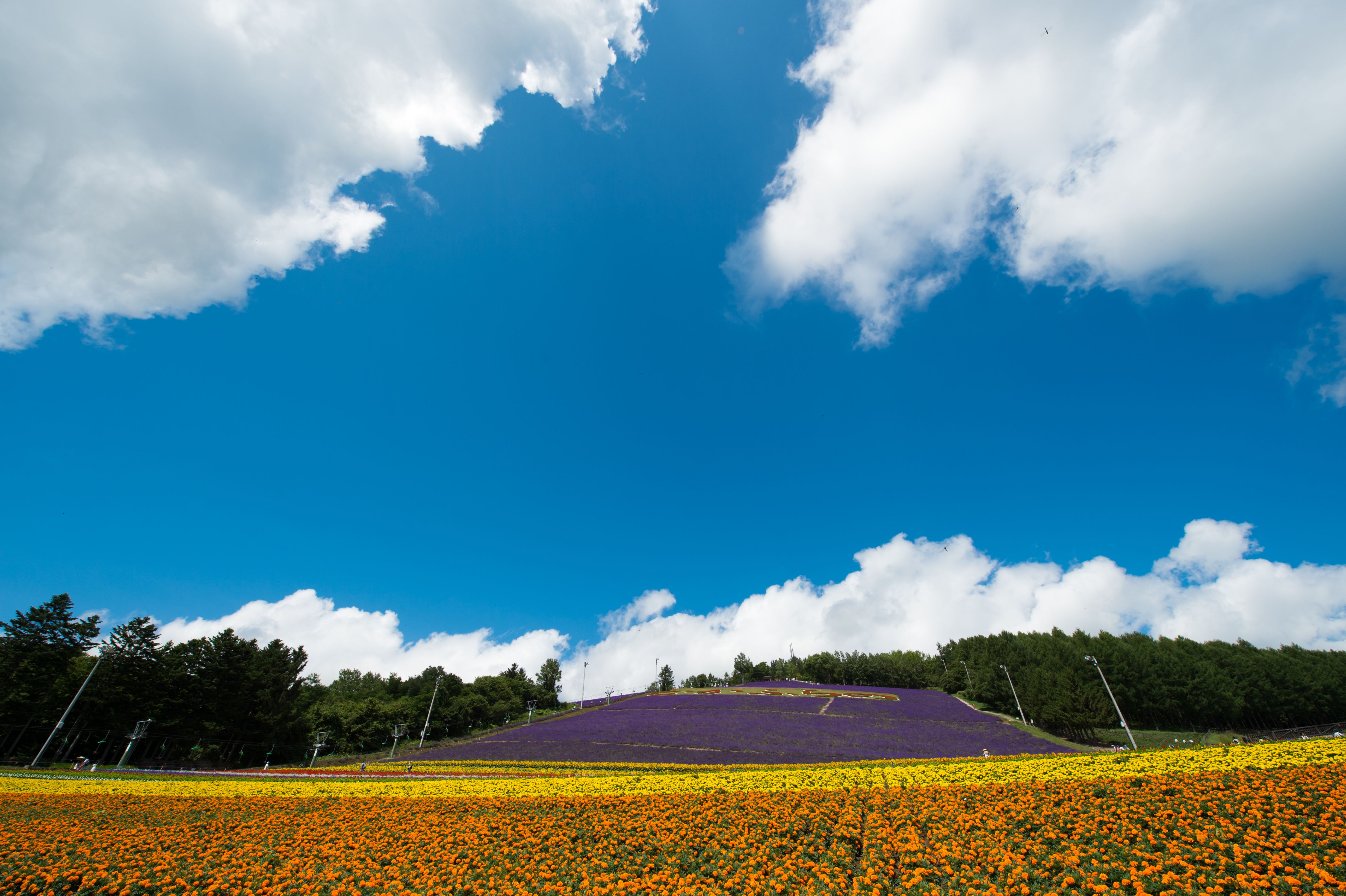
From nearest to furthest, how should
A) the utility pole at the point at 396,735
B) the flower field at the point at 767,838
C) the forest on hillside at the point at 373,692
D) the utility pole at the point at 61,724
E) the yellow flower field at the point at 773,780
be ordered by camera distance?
the flower field at the point at 767,838
the yellow flower field at the point at 773,780
the utility pole at the point at 61,724
the forest on hillside at the point at 373,692
the utility pole at the point at 396,735

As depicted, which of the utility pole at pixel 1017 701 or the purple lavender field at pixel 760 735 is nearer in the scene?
the purple lavender field at pixel 760 735

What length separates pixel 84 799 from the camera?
17375 mm

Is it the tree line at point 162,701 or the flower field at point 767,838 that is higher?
the tree line at point 162,701

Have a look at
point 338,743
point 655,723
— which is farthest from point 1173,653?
point 338,743

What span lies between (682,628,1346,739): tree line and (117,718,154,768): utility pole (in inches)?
2784

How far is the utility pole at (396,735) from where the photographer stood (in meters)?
46.0

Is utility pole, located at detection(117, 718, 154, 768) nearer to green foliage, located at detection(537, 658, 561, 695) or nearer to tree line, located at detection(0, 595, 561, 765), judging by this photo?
tree line, located at detection(0, 595, 561, 765)

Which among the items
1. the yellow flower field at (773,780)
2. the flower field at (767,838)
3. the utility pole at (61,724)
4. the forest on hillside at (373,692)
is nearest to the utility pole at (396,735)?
the forest on hillside at (373,692)

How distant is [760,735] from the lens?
135 ft

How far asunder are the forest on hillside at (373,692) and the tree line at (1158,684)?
21 centimetres

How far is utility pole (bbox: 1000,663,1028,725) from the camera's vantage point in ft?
176

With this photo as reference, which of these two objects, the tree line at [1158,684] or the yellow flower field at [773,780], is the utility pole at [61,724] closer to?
the yellow flower field at [773,780]

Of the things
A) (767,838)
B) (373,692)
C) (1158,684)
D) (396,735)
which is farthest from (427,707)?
(1158,684)

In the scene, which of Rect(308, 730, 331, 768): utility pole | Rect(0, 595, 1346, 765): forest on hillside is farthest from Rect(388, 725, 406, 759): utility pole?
Rect(308, 730, 331, 768): utility pole
